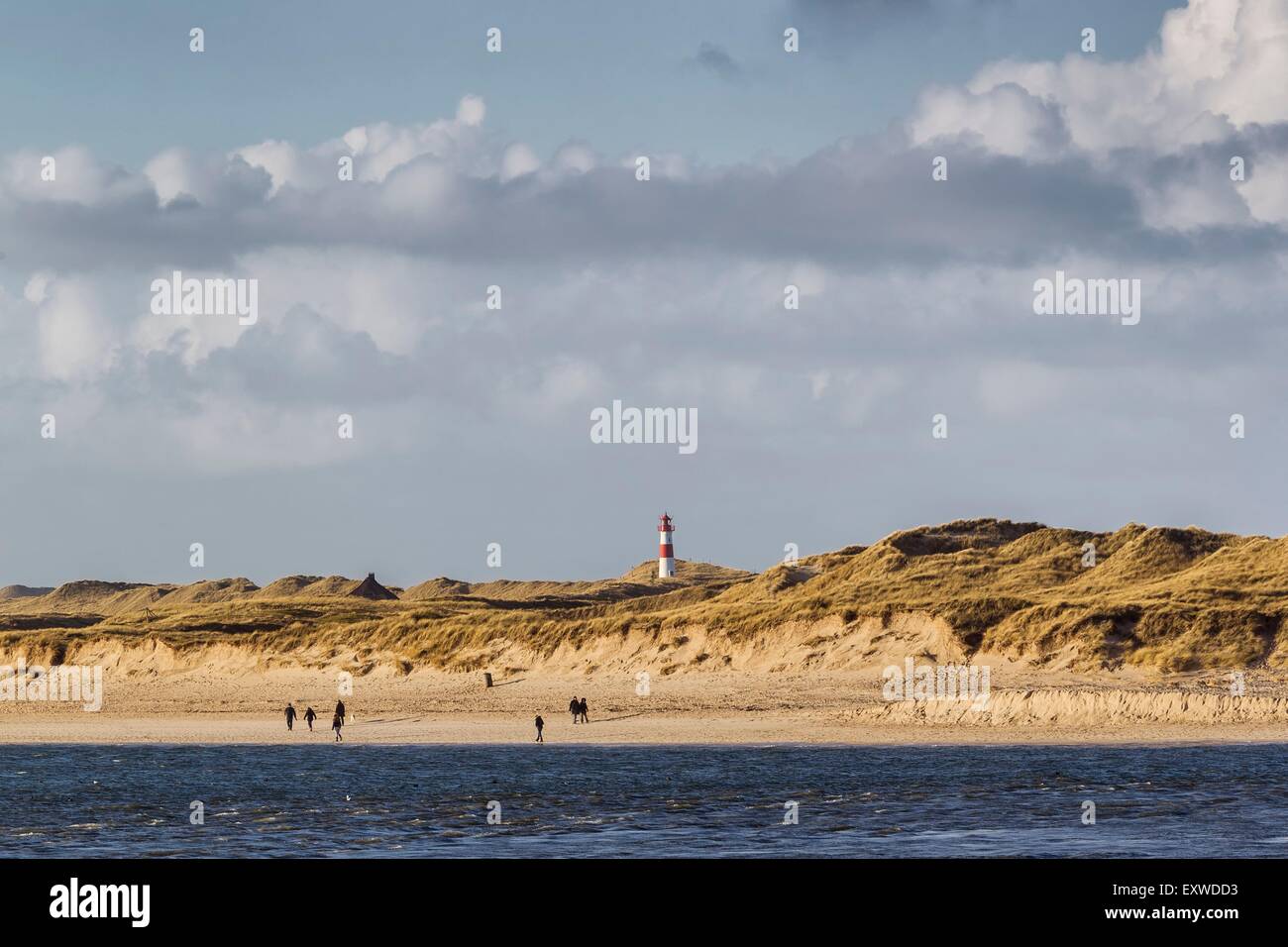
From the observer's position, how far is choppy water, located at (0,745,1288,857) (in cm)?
2938

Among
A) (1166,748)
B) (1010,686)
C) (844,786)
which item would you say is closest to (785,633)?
(1010,686)

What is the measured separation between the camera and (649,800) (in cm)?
3631

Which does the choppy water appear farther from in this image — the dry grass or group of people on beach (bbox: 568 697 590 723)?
the dry grass

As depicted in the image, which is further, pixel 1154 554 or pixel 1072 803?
pixel 1154 554

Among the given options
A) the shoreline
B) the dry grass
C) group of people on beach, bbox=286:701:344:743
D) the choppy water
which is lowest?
the choppy water

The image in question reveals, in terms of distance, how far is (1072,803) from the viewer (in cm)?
3462

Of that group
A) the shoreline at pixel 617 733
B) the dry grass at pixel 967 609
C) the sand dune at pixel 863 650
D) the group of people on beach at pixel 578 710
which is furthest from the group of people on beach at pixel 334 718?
the dry grass at pixel 967 609

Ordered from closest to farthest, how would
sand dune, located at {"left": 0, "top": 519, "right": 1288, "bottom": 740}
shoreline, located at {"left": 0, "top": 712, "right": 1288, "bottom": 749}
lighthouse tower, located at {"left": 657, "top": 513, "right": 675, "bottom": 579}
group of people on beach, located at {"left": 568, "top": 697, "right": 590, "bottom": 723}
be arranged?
shoreline, located at {"left": 0, "top": 712, "right": 1288, "bottom": 749}, sand dune, located at {"left": 0, "top": 519, "right": 1288, "bottom": 740}, group of people on beach, located at {"left": 568, "top": 697, "right": 590, "bottom": 723}, lighthouse tower, located at {"left": 657, "top": 513, "right": 675, "bottom": 579}

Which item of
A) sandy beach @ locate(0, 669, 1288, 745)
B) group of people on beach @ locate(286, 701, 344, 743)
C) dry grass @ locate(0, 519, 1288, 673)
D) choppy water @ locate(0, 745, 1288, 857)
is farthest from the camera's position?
dry grass @ locate(0, 519, 1288, 673)

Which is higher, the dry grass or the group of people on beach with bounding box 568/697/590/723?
the dry grass

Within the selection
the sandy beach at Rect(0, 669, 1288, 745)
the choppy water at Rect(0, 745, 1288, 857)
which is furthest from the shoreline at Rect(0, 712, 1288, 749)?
the choppy water at Rect(0, 745, 1288, 857)
